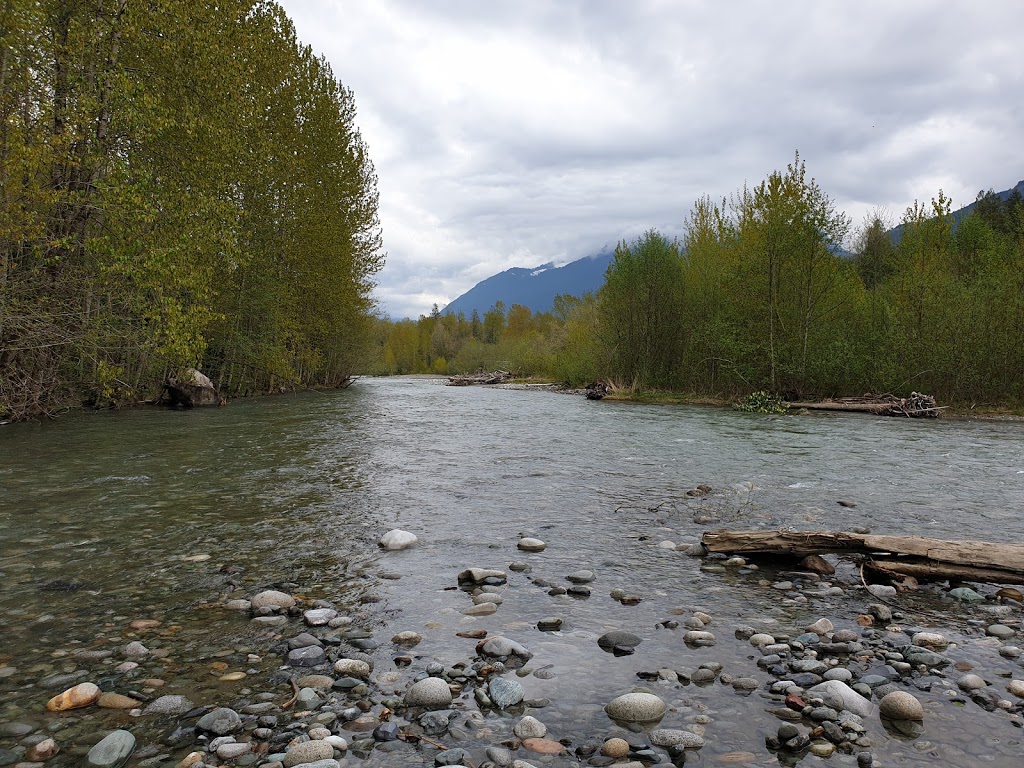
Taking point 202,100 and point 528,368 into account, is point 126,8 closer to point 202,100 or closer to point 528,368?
point 202,100

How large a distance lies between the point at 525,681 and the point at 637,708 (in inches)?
26.8

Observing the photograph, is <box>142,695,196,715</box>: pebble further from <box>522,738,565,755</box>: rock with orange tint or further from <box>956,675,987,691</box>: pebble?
<box>956,675,987,691</box>: pebble

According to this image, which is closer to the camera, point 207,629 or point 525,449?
point 207,629

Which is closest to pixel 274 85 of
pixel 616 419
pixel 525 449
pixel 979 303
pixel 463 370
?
pixel 616 419

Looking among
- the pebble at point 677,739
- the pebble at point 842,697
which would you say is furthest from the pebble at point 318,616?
the pebble at point 842,697

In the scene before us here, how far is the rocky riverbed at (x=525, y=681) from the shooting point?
2.66 meters

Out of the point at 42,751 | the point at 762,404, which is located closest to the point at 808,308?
the point at 762,404

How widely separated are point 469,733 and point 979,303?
29.8 metres

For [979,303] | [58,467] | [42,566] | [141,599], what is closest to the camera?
[141,599]

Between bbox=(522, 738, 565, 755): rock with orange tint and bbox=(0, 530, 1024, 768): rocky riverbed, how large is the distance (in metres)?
0.01

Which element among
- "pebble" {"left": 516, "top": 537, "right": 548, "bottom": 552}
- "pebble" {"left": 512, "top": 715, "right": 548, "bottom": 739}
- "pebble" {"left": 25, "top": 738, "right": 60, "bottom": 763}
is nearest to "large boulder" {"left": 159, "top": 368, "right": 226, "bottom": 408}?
"pebble" {"left": 516, "top": 537, "right": 548, "bottom": 552}

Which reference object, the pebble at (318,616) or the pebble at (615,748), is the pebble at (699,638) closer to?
the pebble at (615,748)

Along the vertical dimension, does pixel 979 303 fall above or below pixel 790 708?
above

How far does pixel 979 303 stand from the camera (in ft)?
80.0
